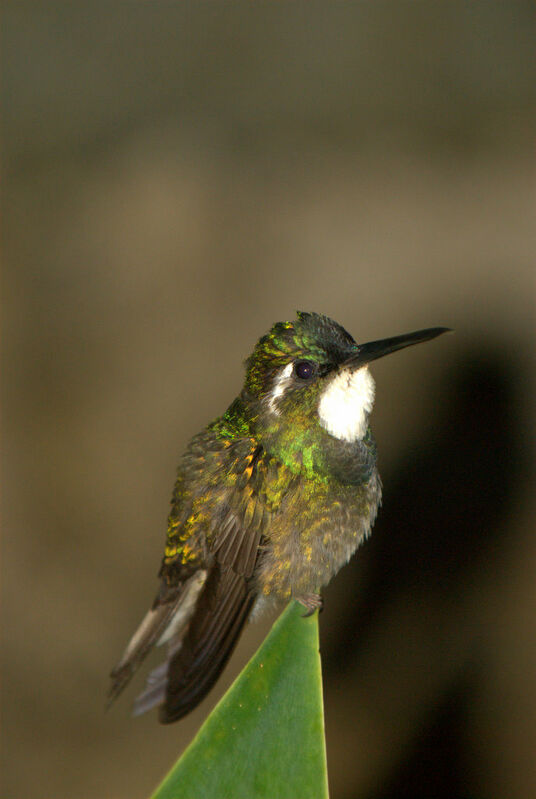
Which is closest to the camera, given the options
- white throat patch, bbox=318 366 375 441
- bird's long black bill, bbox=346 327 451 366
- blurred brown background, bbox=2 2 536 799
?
bird's long black bill, bbox=346 327 451 366

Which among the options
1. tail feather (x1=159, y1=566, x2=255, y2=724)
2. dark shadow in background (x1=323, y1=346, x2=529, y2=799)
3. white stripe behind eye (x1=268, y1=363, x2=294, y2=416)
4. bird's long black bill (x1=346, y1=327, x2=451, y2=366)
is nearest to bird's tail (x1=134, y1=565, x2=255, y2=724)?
tail feather (x1=159, y1=566, x2=255, y2=724)

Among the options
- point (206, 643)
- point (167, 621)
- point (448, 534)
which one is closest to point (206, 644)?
point (206, 643)

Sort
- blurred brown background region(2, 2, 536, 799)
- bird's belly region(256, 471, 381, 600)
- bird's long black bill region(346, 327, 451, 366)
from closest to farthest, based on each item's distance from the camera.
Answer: bird's long black bill region(346, 327, 451, 366)
bird's belly region(256, 471, 381, 600)
blurred brown background region(2, 2, 536, 799)

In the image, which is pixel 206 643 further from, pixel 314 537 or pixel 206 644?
pixel 314 537

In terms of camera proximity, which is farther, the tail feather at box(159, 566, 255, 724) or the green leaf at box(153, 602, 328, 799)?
the tail feather at box(159, 566, 255, 724)

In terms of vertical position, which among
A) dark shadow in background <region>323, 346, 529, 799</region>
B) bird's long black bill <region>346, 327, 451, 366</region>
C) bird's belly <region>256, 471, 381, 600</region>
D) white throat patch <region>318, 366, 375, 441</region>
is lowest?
dark shadow in background <region>323, 346, 529, 799</region>

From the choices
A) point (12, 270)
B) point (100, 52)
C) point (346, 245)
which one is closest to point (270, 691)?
point (346, 245)

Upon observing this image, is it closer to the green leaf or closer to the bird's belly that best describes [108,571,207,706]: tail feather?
the bird's belly
